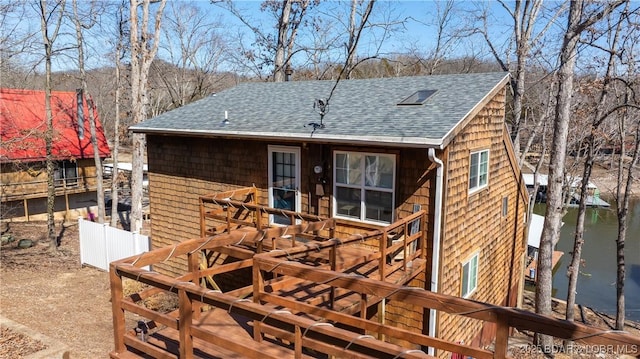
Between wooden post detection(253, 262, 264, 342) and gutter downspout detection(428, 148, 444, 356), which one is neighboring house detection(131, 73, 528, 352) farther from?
wooden post detection(253, 262, 264, 342)

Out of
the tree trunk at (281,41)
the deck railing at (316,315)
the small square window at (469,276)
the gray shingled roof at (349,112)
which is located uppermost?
the tree trunk at (281,41)

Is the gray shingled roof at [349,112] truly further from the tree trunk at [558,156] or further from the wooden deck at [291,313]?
the wooden deck at [291,313]

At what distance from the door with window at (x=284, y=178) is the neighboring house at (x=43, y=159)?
555 inches

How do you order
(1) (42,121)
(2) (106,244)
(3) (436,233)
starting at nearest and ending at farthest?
1. (3) (436,233)
2. (2) (106,244)
3. (1) (42,121)

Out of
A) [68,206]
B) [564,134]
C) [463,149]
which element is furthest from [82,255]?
→ [564,134]

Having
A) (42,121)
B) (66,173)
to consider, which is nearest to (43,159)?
(66,173)

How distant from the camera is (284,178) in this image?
30.9 feet

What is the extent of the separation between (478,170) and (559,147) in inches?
A: 90.2

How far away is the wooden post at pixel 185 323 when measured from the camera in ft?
12.8

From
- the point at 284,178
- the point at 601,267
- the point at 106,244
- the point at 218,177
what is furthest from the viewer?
the point at 601,267

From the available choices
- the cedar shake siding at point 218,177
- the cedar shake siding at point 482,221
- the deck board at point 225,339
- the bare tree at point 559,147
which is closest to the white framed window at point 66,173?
the cedar shake siding at point 218,177

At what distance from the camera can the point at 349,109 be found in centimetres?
935

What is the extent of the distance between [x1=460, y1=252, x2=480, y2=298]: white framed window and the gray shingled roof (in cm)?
313

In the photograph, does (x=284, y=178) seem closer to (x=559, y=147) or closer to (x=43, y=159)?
(x=559, y=147)
